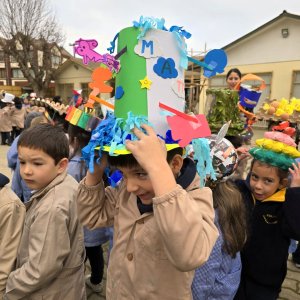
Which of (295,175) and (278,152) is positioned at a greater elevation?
(278,152)

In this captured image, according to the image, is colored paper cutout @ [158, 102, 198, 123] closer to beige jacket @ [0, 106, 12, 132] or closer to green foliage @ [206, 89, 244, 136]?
green foliage @ [206, 89, 244, 136]

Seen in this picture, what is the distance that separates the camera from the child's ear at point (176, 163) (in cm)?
112

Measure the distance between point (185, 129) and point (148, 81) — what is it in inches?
10.9

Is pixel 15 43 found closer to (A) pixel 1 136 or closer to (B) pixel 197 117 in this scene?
(A) pixel 1 136

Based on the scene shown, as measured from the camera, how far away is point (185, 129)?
958 mm

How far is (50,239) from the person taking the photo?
148 cm

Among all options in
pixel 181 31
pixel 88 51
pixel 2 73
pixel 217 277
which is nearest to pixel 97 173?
pixel 88 51

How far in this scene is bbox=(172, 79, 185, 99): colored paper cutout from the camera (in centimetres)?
113

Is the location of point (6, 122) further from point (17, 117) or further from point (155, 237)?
point (155, 237)

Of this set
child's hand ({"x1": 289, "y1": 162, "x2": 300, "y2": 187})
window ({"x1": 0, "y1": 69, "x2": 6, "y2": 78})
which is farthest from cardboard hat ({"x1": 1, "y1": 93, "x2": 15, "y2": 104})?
window ({"x1": 0, "y1": 69, "x2": 6, "y2": 78})

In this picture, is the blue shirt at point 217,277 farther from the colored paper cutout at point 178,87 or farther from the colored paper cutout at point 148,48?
the colored paper cutout at point 148,48

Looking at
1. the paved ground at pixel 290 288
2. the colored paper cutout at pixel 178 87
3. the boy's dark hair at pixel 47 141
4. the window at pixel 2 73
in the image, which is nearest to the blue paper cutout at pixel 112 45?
the colored paper cutout at pixel 178 87

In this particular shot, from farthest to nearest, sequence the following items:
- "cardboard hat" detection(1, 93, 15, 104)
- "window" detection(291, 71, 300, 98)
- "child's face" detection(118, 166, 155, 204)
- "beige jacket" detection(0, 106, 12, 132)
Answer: "window" detection(291, 71, 300, 98), "cardboard hat" detection(1, 93, 15, 104), "beige jacket" detection(0, 106, 12, 132), "child's face" detection(118, 166, 155, 204)

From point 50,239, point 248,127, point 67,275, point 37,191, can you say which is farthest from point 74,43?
point 248,127
